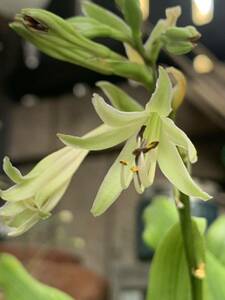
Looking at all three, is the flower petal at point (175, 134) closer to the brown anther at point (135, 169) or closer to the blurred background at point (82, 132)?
the brown anther at point (135, 169)

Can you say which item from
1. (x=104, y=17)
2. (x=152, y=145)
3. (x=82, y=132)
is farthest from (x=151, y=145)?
(x=82, y=132)

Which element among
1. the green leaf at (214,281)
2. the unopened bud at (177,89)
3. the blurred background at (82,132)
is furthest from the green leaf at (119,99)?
the blurred background at (82,132)

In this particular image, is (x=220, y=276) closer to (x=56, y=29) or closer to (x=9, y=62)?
(x=56, y=29)

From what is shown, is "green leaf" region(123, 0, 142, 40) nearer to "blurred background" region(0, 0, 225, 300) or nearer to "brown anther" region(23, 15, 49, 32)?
"brown anther" region(23, 15, 49, 32)

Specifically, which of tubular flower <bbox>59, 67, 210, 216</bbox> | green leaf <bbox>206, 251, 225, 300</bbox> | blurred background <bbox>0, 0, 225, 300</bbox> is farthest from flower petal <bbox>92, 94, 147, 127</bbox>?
blurred background <bbox>0, 0, 225, 300</bbox>

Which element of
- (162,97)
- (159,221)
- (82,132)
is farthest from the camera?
(82,132)

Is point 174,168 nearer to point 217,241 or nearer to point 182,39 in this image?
point 182,39
